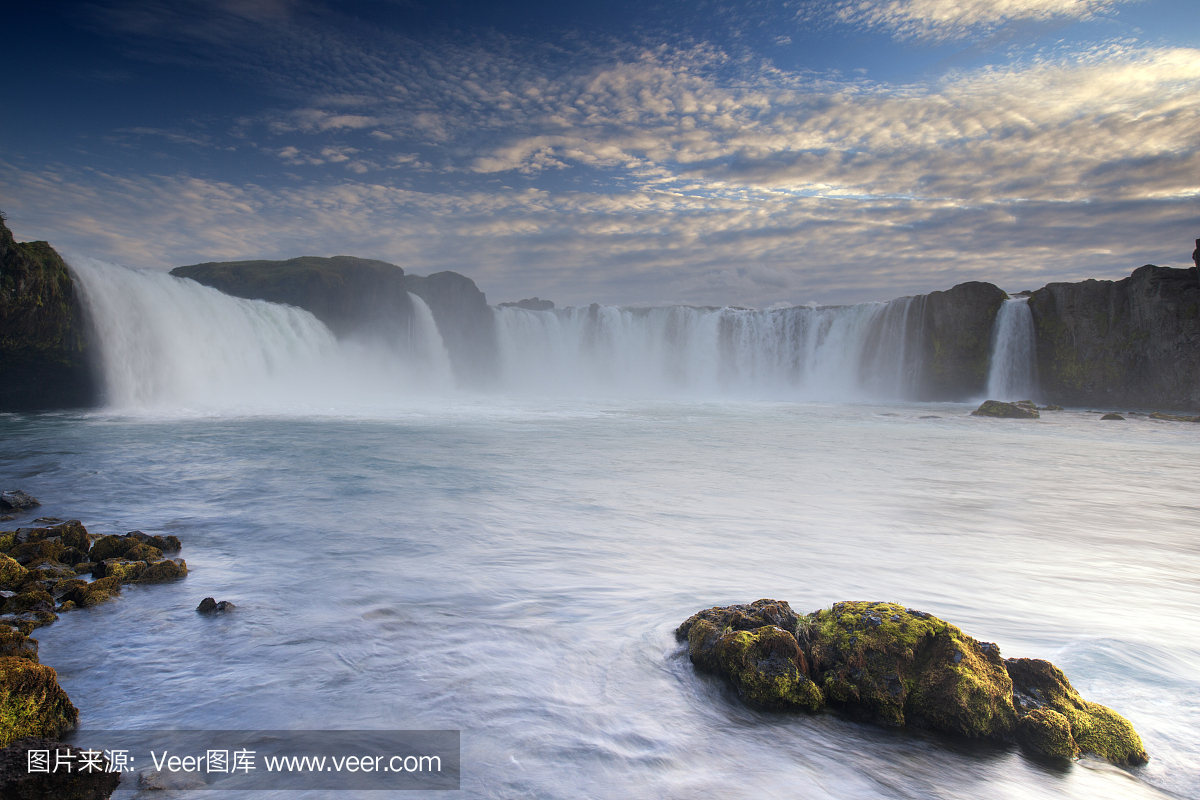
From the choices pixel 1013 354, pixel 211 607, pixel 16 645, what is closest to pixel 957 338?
pixel 1013 354

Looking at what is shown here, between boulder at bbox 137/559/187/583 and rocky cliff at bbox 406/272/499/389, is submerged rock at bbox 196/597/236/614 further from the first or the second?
rocky cliff at bbox 406/272/499/389

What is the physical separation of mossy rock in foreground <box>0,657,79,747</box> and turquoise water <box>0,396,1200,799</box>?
32cm

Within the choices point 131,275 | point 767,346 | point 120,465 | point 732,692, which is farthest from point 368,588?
point 767,346

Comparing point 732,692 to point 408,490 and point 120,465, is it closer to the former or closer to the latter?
point 408,490

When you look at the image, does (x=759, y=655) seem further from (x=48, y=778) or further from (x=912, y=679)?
(x=48, y=778)

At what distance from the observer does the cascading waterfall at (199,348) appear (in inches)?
867

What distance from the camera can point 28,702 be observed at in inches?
109

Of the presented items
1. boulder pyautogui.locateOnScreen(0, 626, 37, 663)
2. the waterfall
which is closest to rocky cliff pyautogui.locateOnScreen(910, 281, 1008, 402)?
the waterfall

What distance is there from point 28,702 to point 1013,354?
147 feet

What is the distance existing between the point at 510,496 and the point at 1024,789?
308 inches

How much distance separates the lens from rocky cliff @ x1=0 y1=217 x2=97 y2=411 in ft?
57.4

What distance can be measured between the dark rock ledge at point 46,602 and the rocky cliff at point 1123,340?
143 ft

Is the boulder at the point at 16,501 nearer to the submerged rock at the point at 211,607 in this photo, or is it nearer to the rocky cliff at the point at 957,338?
the submerged rock at the point at 211,607

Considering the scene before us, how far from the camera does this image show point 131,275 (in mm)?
23094
